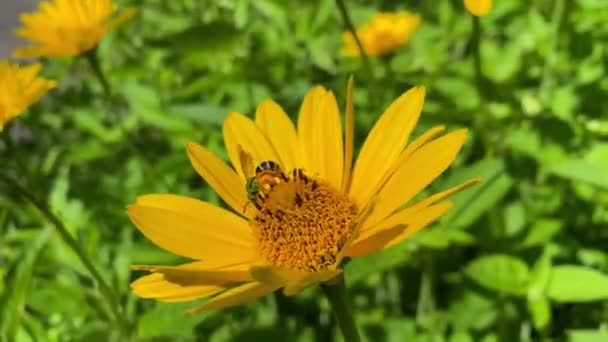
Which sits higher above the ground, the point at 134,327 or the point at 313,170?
the point at 313,170

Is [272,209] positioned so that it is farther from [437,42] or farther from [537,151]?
[437,42]

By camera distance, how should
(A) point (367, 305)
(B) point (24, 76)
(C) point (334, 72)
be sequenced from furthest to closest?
(C) point (334, 72) → (A) point (367, 305) → (B) point (24, 76)

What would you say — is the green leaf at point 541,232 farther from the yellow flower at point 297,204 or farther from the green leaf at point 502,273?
the yellow flower at point 297,204

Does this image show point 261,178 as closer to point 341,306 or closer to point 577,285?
point 341,306

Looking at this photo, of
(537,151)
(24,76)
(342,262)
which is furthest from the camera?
(537,151)

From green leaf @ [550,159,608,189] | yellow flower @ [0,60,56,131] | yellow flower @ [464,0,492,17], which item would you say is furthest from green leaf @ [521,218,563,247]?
yellow flower @ [0,60,56,131]

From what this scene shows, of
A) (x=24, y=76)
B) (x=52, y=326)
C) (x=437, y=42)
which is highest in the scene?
(x=24, y=76)

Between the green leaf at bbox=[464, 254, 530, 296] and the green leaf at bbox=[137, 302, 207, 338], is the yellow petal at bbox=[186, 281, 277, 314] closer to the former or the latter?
the green leaf at bbox=[137, 302, 207, 338]

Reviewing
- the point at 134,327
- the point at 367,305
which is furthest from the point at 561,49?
the point at 134,327
